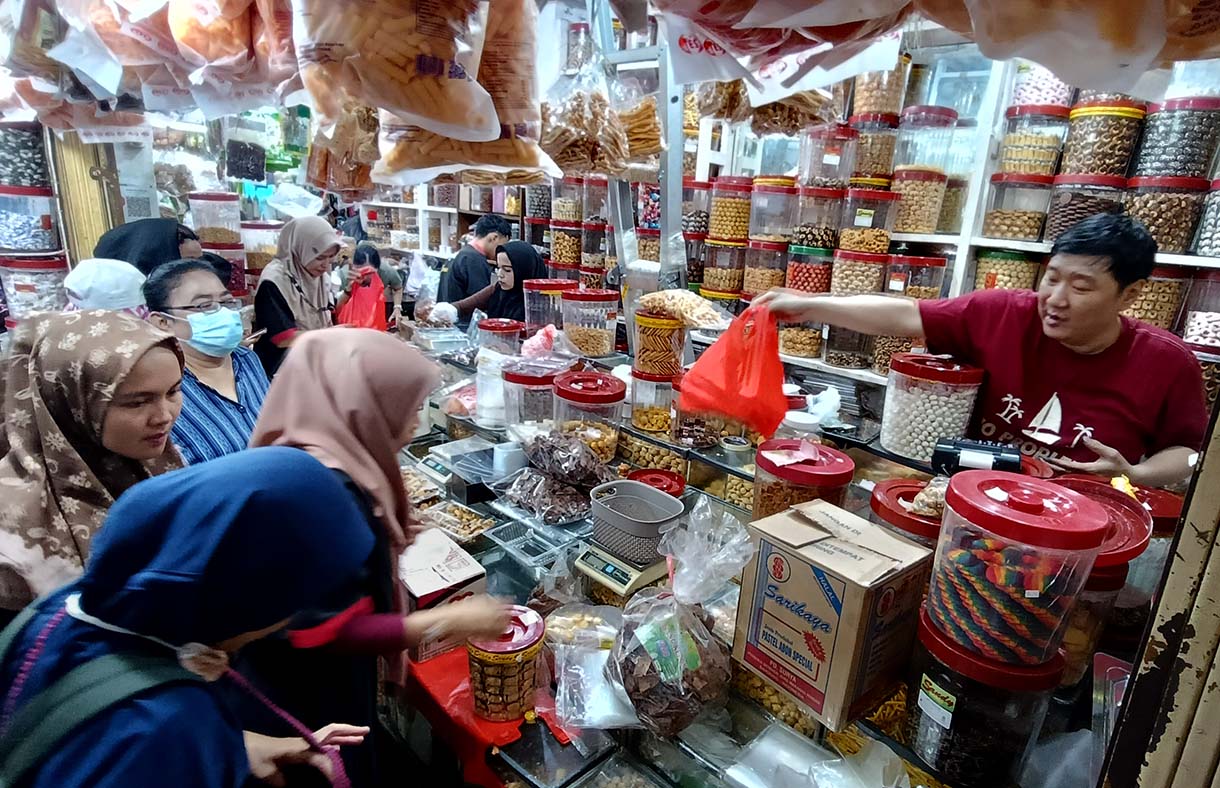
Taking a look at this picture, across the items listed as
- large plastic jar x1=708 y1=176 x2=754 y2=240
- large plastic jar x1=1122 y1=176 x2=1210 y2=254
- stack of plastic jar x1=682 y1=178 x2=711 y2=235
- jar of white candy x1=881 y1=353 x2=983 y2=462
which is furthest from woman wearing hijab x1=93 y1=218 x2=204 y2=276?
large plastic jar x1=1122 y1=176 x2=1210 y2=254

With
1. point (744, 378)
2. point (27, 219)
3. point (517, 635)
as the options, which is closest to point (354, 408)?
point (517, 635)

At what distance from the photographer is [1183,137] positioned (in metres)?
2.07

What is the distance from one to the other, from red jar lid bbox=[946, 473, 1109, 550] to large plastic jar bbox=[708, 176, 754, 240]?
2188 mm

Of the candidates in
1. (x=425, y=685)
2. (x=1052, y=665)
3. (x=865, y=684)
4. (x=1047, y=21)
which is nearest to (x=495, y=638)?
(x=425, y=685)

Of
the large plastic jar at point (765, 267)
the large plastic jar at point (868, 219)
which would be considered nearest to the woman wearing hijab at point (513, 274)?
the large plastic jar at point (765, 267)

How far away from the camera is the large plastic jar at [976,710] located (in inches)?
33.1

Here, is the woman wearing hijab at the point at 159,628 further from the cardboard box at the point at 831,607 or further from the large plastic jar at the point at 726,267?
the large plastic jar at the point at 726,267

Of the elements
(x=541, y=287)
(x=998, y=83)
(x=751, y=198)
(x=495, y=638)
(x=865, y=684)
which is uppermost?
(x=998, y=83)

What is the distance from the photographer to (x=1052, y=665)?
0.85 meters

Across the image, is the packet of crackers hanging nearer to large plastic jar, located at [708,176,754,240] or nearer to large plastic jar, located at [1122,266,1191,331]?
large plastic jar, located at [708,176,754,240]

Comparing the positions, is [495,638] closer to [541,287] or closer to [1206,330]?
[541,287]

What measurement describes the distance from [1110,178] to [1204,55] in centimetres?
170

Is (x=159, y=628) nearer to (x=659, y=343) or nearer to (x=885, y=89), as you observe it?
(x=659, y=343)

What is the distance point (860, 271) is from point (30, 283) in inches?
155
